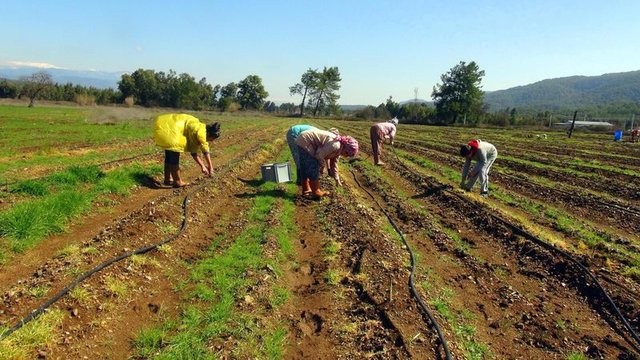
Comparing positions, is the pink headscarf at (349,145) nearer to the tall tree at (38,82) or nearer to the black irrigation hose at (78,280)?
the black irrigation hose at (78,280)

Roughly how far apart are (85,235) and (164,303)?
9.54 ft

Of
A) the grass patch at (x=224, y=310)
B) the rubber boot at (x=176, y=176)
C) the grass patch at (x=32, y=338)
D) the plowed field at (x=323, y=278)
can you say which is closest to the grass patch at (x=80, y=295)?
the plowed field at (x=323, y=278)

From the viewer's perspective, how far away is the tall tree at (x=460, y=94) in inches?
2913

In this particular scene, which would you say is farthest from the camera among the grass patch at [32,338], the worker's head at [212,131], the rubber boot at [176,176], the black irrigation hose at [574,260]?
the rubber boot at [176,176]

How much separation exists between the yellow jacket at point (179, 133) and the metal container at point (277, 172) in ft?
7.46

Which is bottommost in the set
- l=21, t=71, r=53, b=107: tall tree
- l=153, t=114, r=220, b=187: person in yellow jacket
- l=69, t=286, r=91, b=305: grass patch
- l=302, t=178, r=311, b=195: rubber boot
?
l=69, t=286, r=91, b=305: grass patch

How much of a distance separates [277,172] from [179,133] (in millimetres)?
3032

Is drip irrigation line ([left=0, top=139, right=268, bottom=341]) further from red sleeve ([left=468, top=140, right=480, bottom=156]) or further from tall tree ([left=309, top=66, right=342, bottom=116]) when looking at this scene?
tall tree ([left=309, top=66, right=342, bottom=116])

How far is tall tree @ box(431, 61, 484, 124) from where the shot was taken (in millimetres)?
74000

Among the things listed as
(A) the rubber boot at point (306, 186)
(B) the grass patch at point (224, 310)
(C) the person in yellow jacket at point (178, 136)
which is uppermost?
(C) the person in yellow jacket at point (178, 136)

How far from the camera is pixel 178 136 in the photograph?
10664 millimetres

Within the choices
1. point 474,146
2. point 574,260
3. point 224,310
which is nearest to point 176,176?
point 224,310

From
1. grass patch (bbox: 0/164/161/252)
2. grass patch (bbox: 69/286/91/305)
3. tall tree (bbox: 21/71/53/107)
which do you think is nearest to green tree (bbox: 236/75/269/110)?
tall tree (bbox: 21/71/53/107)

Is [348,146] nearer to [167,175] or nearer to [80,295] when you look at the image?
[167,175]
